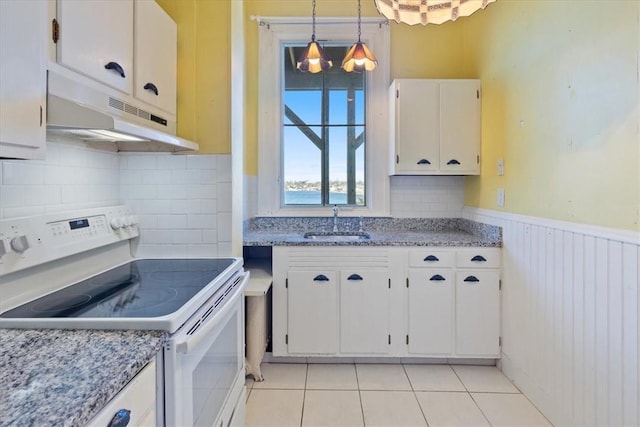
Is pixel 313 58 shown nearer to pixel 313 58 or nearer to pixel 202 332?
pixel 313 58

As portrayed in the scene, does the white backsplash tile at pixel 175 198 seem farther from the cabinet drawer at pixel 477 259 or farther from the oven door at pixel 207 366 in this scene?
the cabinet drawer at pixel 477 259

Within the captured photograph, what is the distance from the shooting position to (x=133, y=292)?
1276 millimetres

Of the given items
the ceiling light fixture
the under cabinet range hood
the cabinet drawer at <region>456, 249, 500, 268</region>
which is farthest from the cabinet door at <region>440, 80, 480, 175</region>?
the under cabinet range hood

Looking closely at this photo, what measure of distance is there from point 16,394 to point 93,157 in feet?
4.28

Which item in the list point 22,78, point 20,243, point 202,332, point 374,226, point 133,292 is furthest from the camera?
point 374,226

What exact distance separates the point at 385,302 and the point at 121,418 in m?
1.91

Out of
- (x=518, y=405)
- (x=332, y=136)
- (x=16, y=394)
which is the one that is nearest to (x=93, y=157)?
(x=16, y=394)

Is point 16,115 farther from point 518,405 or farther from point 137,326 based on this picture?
point 518,405

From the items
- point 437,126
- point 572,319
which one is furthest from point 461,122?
point 572,319

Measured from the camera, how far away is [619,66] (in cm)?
144

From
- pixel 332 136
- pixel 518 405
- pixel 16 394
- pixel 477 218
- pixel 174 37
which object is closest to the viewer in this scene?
pixel 16 394

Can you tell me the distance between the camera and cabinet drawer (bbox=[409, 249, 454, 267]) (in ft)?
7.89

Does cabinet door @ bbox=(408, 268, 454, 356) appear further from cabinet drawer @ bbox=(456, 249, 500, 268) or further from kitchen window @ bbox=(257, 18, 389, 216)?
kitchen window @ bbox=(257, 18, 389, 216)

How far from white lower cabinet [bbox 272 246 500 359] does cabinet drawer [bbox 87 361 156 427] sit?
1545mm
